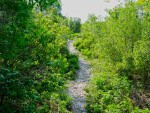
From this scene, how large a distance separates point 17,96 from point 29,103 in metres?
0.51

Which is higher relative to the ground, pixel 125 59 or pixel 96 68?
pixel 125 59

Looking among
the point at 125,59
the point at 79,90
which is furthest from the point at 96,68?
the point at 125,59

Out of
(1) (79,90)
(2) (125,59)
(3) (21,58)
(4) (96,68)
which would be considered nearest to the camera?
(3) (21,58)

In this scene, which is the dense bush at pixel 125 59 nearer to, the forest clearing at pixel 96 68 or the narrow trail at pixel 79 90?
the forest clearing at pixel 96 68

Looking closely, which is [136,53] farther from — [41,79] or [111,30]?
[41,79]

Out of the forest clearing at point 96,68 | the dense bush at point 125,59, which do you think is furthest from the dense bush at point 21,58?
the dense bush at point 125,59

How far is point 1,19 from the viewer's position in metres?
2.54

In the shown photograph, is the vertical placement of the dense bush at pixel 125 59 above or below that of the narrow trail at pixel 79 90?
above

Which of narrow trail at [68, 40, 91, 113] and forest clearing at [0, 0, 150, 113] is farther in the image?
narrow trail at [68, 40, 91, 113]

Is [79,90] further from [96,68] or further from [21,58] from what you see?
[21,58]

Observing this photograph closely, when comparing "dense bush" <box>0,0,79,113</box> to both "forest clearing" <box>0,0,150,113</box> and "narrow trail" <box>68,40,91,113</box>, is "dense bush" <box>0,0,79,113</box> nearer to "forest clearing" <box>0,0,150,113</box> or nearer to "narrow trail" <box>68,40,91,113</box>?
"forest clearing" <box>0,0,150,113</box>

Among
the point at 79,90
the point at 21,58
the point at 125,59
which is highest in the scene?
the point at 21,58

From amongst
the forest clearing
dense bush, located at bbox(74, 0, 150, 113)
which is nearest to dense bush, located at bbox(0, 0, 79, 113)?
the forest clearing

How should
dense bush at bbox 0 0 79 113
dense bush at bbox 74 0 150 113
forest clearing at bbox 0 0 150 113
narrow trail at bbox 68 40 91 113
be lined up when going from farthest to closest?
narrow trail at bbox 68 40 91 113 → dense bush at bbox 74 0 150 113 → forest clearing at bbox 0 0 150 113 → dense bush at bbox 0 0 79 113
